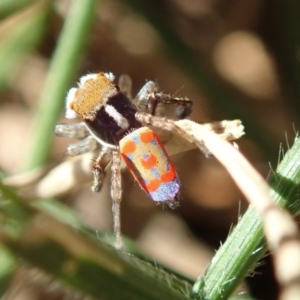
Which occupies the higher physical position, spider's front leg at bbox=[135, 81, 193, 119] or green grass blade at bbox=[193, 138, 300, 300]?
spider's front leg at bbox=[135, 81, 193, 119]

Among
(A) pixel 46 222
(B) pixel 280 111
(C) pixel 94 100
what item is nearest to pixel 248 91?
(B) pixel 280 111

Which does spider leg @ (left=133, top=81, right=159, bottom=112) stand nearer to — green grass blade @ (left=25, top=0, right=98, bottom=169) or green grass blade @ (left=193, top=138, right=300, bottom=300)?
green grass blade @ (left=25, top=0, right=98, bottom=169)

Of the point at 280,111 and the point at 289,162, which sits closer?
the point at 289,162

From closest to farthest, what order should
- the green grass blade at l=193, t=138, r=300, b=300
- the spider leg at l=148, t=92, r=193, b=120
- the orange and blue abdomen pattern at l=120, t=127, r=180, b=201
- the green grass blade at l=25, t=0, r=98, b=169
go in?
the green grass blade at l=193, t=138, r=300, b=300
the orange and blue abdomen pattern at l=120, t=127, r=180, b=201
the green grass blade at l=25, t=0, r=98, b=169
the spider leg at l=148, t=92, r=193, b=120

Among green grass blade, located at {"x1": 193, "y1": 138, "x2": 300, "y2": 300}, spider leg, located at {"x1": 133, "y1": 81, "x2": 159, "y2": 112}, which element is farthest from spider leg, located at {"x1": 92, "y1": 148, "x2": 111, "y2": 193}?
green grass blade, located at {"x1": 193, "y1": 138, "x2": 300, "y2": 300}

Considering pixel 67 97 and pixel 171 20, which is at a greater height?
pixel 171 20

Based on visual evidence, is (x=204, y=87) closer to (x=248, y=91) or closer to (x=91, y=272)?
(x=248, y=91)

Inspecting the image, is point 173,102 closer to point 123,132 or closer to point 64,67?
point 123,132

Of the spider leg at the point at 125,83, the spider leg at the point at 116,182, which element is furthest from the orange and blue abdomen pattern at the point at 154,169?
the spider leg at the point at 125,83
